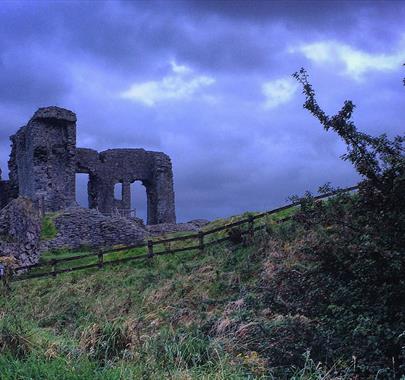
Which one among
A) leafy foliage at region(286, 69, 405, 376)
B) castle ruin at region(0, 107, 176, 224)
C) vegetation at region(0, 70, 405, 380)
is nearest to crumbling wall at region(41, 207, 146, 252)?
castle ruin at region(0, 107, 176, 224)

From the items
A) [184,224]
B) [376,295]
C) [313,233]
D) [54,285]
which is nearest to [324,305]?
[376,295]

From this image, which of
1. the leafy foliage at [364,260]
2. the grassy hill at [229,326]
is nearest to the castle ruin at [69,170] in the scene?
the grassy hill at [229,326]

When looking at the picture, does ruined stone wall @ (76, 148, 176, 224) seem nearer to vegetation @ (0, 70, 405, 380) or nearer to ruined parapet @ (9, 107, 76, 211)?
ruined parapet @ (9, 107, 76, 211)

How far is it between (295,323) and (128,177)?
35.6 m

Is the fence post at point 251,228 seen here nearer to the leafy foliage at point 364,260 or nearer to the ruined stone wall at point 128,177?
the leafy foliage at point 364,260

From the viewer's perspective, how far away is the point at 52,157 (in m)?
34.0

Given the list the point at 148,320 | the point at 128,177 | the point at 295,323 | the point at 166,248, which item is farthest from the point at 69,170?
the point at 295,323

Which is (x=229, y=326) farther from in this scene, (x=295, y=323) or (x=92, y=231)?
(x=92, y=231)

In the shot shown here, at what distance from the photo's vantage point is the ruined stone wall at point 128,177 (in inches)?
1670

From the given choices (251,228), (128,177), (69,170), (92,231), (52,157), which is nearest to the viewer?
(251,228)

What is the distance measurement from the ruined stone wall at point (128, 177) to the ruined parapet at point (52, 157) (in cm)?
704

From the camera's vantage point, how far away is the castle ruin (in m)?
33.7

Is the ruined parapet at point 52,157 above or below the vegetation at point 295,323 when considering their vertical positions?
above

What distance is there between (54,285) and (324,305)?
1074cm
